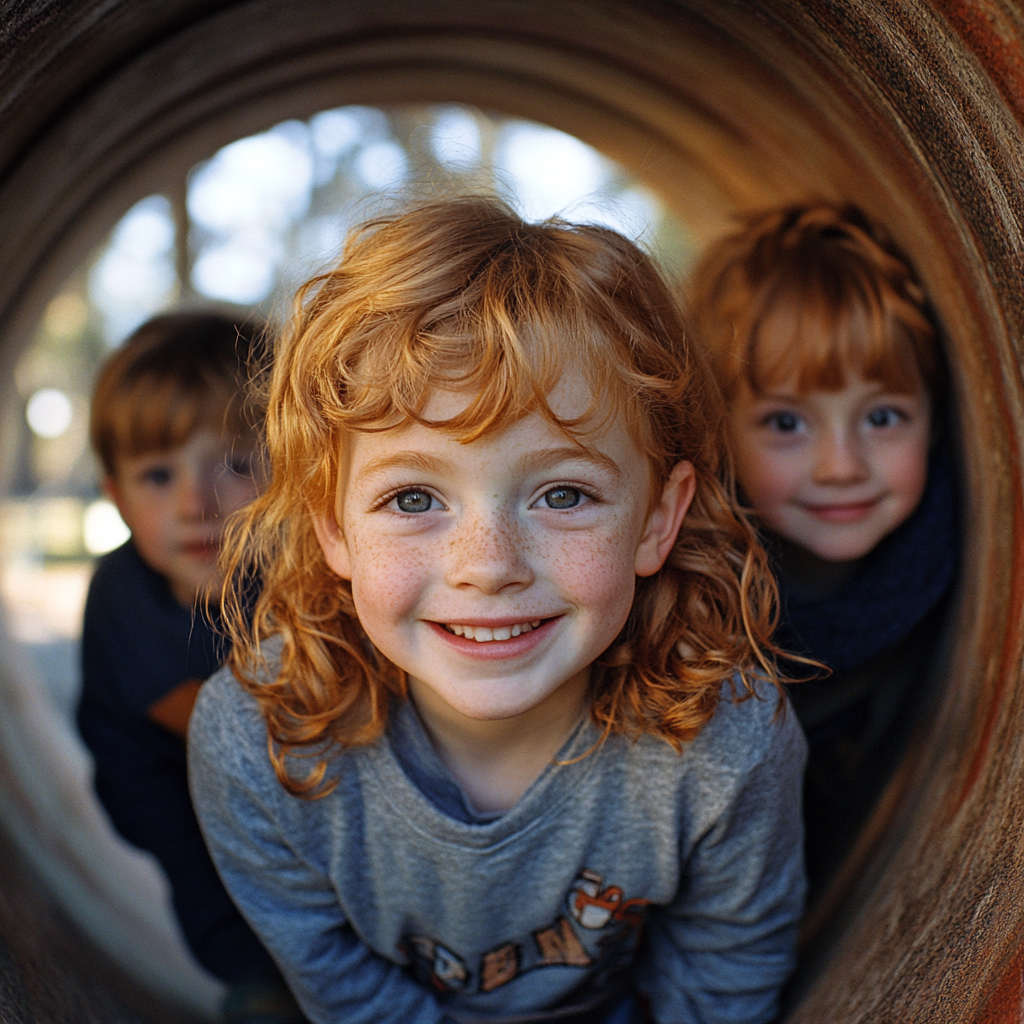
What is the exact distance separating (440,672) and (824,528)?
3.39 feet

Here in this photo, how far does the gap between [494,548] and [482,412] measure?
0.18 m

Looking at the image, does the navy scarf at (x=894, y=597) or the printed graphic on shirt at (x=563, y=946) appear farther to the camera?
the navy scarf at (x=894, y=597)

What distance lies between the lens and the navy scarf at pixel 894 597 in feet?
6.34

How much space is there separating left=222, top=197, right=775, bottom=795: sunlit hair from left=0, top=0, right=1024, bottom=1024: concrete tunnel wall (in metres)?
0.42

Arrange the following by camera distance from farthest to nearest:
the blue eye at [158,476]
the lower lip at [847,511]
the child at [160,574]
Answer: the blue eye at [158,476], the child at [160,574], the lower lip at [847,511]

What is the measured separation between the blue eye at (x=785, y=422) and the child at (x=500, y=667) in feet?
1.57

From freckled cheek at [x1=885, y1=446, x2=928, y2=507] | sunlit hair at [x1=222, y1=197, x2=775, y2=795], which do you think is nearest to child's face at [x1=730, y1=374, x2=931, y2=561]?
freckled cheek at [x1=885, y1=446, x2=928, y2=507]

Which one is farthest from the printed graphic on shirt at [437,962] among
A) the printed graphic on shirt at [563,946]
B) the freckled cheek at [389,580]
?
the freckled cheek at [389,580]

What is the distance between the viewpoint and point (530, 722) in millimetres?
1612

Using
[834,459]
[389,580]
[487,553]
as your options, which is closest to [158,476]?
[389,580]

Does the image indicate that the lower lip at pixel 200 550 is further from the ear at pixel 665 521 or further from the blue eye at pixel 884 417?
the blue eye at pixel 884 417

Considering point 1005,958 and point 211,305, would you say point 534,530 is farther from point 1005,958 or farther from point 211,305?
point 211,305

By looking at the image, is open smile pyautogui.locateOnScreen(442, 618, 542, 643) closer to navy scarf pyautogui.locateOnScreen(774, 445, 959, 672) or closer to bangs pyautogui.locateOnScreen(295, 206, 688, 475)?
bangs pyautogui.locateOnScreen(295, 206, 688, 475)

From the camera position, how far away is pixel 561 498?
53.2 inches
